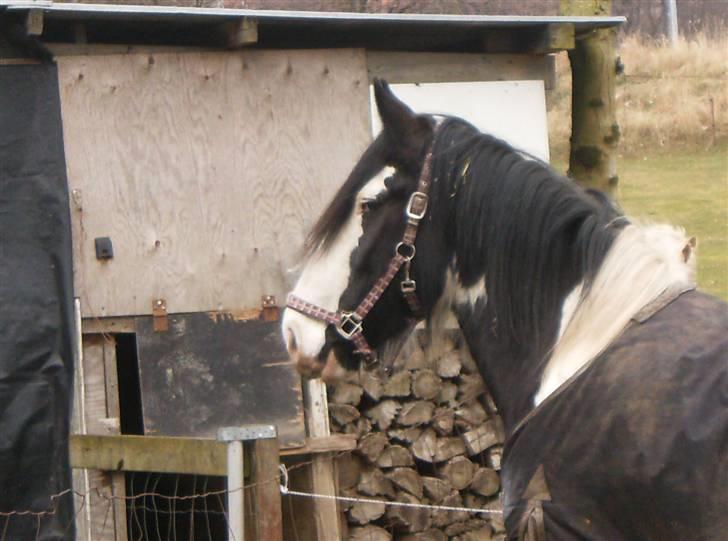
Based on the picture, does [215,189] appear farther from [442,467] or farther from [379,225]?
[379,225]

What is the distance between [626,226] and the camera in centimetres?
309

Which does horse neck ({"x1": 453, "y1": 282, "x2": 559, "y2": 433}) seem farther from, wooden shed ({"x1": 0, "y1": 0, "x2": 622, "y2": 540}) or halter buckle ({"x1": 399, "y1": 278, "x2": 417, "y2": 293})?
wooden shed ({"x1": 0, "y1": 0, "x2": 622, "y2": 540})

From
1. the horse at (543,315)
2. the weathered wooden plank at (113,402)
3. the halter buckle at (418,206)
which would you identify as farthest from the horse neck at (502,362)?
the weathered wooden plank at (113,402)

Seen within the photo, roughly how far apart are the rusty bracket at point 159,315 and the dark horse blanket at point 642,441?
366 cm

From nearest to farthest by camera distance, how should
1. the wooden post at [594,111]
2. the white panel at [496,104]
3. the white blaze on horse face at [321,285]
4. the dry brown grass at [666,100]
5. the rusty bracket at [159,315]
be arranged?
the white blaze on horse face at [321,285] → the rusty bracket at [159,315] → the white panel at [496,104] → the wooden post at [594,111] → the dry brown grass at [666,100]

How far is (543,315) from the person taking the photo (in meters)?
3.17

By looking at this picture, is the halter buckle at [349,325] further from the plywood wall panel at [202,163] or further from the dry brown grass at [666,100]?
the dry brown grass at [666,100]

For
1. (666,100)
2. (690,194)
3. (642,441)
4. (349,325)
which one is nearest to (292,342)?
(349,325)

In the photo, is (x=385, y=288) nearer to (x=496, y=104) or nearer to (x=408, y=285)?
(x=408, y=285)

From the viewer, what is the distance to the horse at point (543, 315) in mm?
2748

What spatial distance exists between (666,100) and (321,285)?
62.1ft

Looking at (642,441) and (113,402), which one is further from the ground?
(642,441)

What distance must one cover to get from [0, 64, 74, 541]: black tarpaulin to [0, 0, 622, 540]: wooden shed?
11cm

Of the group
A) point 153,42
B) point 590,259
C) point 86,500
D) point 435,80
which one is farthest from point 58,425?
point 590,259
